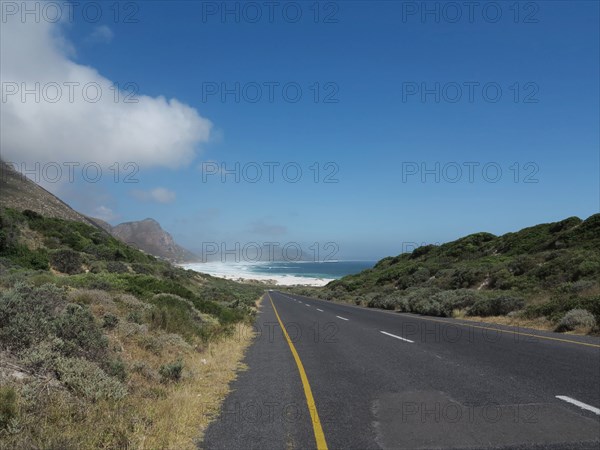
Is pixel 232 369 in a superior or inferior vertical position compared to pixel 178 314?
inferior

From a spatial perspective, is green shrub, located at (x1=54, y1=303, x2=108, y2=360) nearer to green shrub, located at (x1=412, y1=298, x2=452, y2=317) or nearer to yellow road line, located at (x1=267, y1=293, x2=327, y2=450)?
yellow road line, located at (x1=267, y1=293, x2=327, y2=450)

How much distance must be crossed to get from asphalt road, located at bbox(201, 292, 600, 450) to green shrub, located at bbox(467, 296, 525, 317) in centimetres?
807

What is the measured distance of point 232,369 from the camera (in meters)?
9.70

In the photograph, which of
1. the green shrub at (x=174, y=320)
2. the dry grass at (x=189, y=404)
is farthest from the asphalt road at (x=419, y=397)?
the green shrub at (x=174, y=320)

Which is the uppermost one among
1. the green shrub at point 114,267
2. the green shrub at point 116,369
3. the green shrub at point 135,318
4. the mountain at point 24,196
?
the mountain at point 24,196

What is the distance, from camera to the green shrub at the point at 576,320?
13703 mm

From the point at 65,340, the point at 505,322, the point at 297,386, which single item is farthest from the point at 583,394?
the point at 505,322

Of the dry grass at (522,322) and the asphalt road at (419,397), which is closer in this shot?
the asphalt road at (419,397)

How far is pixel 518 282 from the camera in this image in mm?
28719

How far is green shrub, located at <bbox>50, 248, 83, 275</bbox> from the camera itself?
26000mm

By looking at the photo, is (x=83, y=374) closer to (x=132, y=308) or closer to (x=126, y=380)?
(x=126, y=380)

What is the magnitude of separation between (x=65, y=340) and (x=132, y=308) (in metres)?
5.31

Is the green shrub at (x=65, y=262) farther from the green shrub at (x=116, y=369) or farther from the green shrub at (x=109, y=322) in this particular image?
the green shrub at (x=116, y=369)

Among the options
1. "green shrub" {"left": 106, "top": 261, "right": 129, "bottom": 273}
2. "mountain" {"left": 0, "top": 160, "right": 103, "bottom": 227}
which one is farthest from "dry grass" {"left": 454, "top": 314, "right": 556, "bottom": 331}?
"mountain" {"left": 0, "top": 160, "right": 103, "bottom": 227}
